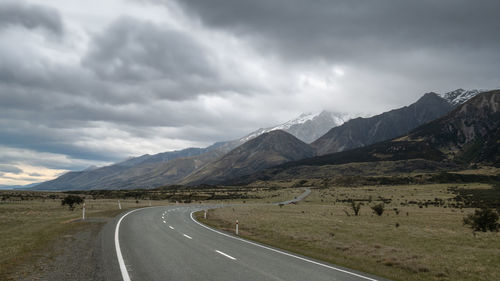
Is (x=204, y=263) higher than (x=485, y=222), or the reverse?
(x=204, y=263)

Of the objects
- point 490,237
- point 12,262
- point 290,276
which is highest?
point 12,262

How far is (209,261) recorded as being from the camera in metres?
13.2

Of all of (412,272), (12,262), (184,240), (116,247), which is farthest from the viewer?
(184,240)

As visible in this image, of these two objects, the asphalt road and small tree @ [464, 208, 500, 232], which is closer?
the asphalt road

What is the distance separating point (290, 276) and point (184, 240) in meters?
9.51

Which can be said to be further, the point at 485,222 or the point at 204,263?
the point at 485,222

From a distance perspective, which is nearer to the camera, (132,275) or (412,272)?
(132,275)

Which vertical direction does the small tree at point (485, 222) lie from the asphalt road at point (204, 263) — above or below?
below

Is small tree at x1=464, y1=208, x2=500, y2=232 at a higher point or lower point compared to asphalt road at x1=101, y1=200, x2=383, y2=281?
lower

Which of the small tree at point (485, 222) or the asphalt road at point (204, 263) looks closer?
the asphalt road at point (204, 263)

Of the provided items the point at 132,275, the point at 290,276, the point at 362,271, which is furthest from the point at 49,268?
the point at 362,271

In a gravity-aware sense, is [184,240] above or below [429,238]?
above

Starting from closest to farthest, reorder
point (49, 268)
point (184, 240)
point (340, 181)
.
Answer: point (49, 268), point (184, 240), point (340, 181)

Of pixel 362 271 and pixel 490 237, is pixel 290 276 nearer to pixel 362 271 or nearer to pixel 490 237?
pixel 362 271
